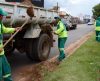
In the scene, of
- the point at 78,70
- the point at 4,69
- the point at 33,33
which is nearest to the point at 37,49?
the point at 33,33

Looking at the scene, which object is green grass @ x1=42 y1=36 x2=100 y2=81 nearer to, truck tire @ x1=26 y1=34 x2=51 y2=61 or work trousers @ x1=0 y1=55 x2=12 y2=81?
truck tire @ x1=26 y1=34 x2=51 y2=61

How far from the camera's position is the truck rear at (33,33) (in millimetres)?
9969

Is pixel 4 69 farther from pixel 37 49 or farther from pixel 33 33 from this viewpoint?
pixel 37 49

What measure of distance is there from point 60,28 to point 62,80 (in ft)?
10.9

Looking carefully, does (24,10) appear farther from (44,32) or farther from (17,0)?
(44,32)

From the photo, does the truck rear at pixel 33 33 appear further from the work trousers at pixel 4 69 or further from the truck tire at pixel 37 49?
the work trousers at pixel 4 69

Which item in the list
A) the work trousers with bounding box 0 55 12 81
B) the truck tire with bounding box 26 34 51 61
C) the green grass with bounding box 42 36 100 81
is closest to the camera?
the work trousers with bounding box 0 55 12 81

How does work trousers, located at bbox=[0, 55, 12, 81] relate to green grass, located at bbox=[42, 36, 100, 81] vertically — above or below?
above

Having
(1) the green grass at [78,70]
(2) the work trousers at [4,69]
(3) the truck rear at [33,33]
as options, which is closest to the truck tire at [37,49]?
(3) the truck rear at [33,33]

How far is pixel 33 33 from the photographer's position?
434 inches

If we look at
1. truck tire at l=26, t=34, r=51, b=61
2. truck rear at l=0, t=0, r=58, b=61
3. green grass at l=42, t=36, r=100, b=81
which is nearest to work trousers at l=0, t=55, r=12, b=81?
green grass at l=42, t=36, r=100, b=81

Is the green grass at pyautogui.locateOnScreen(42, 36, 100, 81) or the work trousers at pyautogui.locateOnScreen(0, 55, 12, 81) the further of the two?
the green grass at pyautogui.locateOnScreen(42, 36, 100, 81)

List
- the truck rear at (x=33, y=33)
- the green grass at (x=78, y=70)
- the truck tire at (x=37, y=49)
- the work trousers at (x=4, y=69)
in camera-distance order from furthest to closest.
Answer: the truck tire at (x=37, y=49), the truck rear at (x=33, y=33), the green grass at (x=78, y=70), the work trousers at (x=4, y=69)

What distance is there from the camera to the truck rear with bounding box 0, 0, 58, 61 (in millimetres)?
9969
